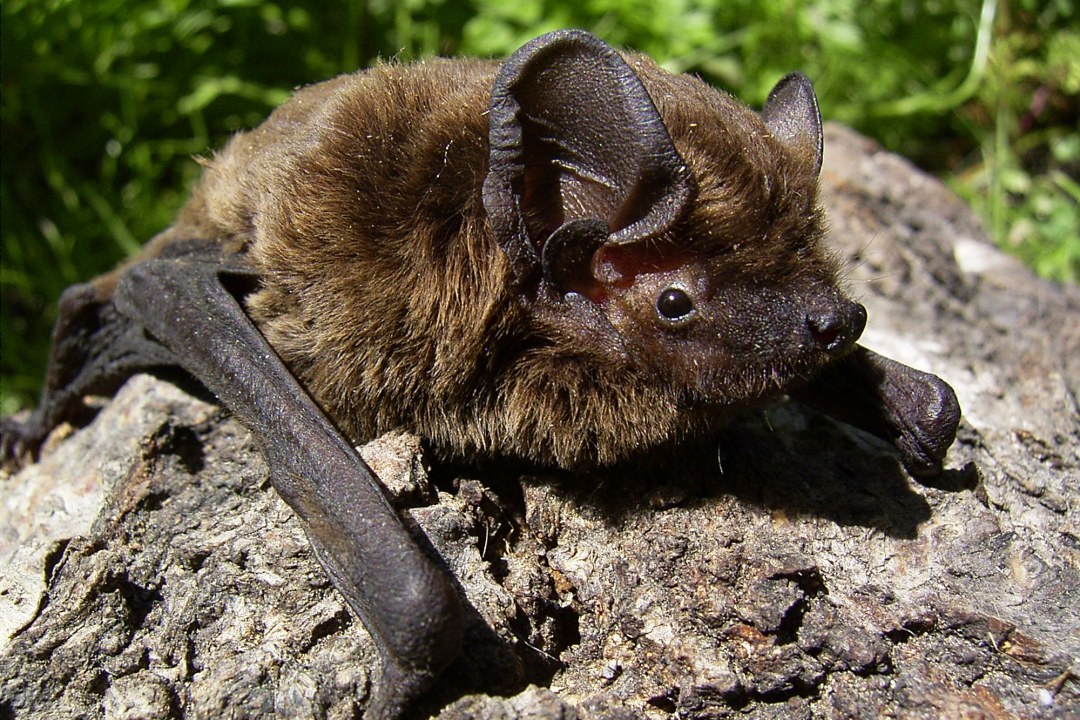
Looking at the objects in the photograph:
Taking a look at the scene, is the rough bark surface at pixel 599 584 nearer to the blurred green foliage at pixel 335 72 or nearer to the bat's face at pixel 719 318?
the bat's face at pixel 719 318

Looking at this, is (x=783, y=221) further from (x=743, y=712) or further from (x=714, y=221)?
(x=743, y=712)

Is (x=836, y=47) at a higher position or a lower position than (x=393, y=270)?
lower

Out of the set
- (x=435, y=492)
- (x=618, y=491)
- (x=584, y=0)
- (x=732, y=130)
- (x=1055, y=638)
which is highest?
(x=732, y=130)

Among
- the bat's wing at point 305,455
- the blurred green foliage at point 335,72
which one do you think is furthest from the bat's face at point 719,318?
the blurred green foliage at point 335,72

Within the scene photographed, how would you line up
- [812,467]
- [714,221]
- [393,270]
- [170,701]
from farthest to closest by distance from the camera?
[812,467], [393,270], [714,221], [170,701]

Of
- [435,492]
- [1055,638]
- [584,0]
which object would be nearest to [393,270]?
[435,492]

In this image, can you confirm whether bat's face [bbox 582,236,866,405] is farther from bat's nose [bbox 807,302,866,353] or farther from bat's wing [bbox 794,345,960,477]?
bat's wing [bbox 794,345,960,477]

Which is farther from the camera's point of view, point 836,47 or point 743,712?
point 836,47
